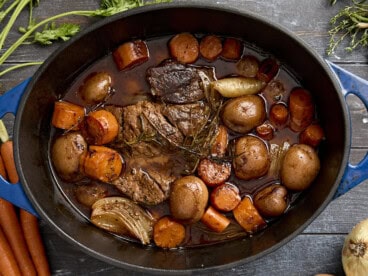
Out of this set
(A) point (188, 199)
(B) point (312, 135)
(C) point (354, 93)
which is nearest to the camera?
(C) point (354, 93)

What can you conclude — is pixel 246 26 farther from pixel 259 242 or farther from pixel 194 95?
pixel 259 242

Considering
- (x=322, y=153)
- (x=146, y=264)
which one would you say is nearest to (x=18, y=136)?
(x=146, y=264)

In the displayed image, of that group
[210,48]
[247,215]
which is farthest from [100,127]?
[247,215]

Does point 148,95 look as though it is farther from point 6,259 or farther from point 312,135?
point 6,259

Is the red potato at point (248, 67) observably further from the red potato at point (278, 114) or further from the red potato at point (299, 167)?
the red potato at point (299, 167)

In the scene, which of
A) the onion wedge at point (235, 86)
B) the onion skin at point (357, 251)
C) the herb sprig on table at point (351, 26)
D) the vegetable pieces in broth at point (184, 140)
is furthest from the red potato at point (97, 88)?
the onion skin at point (357, 251)

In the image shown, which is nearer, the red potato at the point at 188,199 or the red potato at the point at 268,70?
the red potato at the point at 188,199

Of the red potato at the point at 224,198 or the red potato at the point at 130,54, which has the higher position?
the red potato at the point at 130,54
